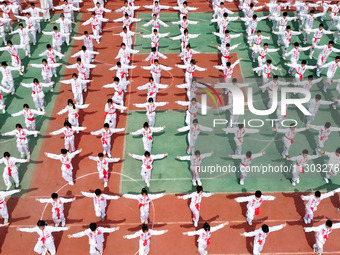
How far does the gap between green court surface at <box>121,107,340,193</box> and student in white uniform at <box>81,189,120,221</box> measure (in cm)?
172

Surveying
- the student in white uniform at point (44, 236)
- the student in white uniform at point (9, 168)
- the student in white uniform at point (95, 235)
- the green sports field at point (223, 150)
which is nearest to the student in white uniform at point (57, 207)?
the student in white uniform at point (44, 236)

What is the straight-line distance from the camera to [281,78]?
73.5ft

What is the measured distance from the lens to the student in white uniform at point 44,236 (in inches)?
487

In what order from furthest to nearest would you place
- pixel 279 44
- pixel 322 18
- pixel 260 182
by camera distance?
pixel 322 18 → pixel 279 44 → pixel 260 182

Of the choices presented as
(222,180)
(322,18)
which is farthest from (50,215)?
(322,18)

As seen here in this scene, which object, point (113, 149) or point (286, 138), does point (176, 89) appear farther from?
point (286, 138)

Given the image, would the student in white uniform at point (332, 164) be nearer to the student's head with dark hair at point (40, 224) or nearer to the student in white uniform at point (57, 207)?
the student in white uniform at point (57, 207)

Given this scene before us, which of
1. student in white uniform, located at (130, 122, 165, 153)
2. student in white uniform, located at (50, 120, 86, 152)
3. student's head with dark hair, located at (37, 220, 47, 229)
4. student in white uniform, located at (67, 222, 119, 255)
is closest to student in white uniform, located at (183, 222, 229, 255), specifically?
student in white uniform, located at (67, 222, 119, 255)

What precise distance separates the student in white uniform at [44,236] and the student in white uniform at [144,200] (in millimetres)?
2803

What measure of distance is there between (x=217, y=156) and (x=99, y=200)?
6.43 metres

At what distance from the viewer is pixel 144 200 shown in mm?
13531

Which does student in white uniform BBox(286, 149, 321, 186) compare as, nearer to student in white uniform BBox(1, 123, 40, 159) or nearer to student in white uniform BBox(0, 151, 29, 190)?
student in white uniform BBox(0, 151, 29, 190)

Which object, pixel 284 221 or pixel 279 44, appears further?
pixel 279 44

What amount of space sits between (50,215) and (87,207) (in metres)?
1.53
